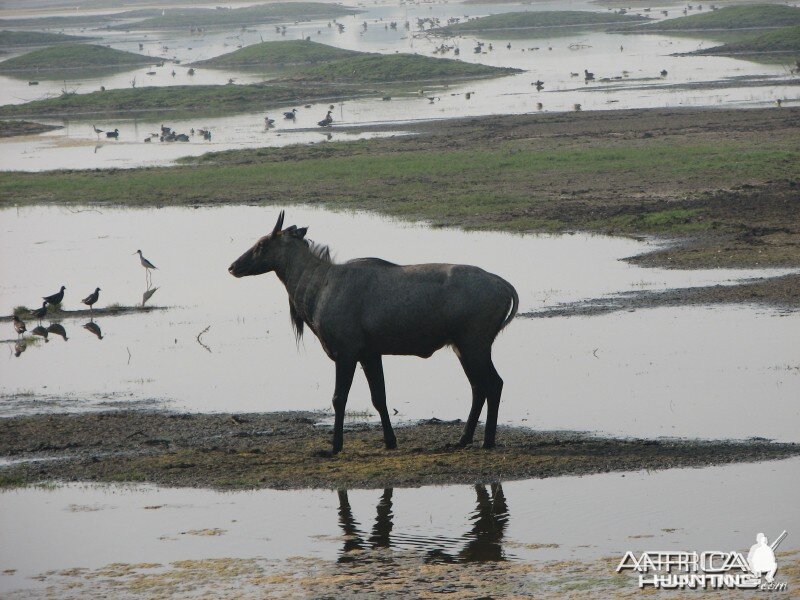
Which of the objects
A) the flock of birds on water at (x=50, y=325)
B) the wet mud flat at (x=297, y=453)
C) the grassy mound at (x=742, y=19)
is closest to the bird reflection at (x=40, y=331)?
the flock of birds on water at (x=50, y=325)

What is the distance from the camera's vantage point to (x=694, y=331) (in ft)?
50.0

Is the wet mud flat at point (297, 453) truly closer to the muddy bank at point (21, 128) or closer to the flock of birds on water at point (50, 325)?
the flock of birds on water at point (50, 325)

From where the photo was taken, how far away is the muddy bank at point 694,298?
16.5 meters

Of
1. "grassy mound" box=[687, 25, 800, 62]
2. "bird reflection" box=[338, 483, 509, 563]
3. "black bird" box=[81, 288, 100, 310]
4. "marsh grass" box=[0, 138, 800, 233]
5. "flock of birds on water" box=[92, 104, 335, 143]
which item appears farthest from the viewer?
"grassy mound" box=[687, 25, 800, 62]

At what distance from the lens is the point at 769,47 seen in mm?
62562

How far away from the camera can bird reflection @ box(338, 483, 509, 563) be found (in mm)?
8664

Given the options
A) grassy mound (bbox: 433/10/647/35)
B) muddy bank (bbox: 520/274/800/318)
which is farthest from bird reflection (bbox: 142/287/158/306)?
grassy mound (bbox: 433/10/647/35)

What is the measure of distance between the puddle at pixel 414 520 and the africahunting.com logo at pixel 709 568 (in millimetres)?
219

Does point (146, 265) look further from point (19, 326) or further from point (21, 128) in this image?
point (21, 128)

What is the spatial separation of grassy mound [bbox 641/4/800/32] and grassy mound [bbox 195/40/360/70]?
A: 22949mm

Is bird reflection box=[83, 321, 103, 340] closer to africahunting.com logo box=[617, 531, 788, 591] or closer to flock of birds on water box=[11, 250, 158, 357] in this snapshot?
flock of birds on water box=[11, 250, 158, 357]

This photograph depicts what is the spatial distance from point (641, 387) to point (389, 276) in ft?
10.1

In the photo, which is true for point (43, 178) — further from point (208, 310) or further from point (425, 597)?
point (425, 597)

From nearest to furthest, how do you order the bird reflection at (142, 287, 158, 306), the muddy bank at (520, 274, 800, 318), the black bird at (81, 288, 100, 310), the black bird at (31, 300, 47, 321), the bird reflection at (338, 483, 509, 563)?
the bird reflection at (338, 483, 509, 563) < the muddy bank at (520, 274, 800, 318) < the black bird at (31, 300, 47, 321) < the black bird at (81, 288, 100, 310) < the bird reflection at (142, 287, 158, 306)
